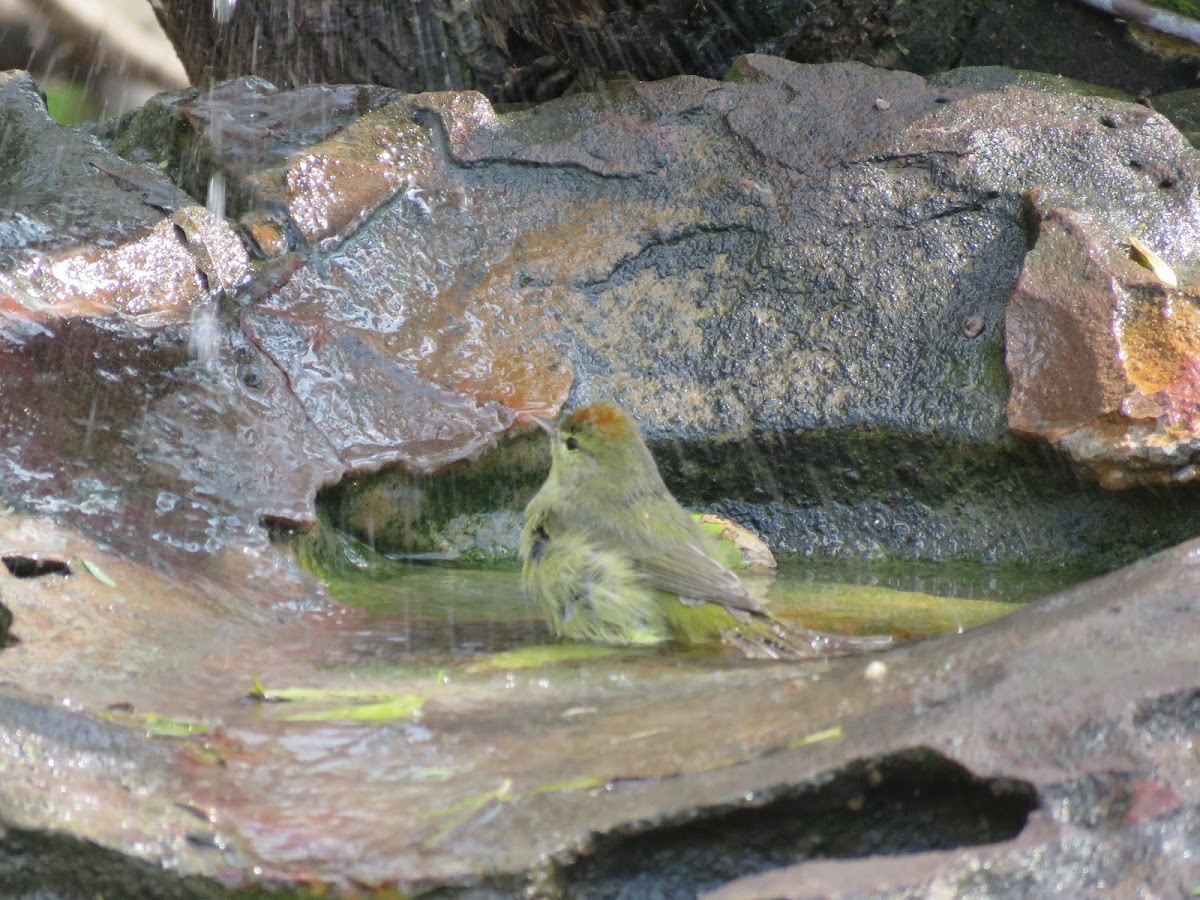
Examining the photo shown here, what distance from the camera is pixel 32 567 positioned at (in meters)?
3.63

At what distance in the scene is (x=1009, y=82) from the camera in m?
6.57

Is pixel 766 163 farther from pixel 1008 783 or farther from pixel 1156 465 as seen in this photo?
pixel 1008 783

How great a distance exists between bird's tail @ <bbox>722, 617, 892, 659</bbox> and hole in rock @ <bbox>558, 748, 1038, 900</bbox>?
1.42 m

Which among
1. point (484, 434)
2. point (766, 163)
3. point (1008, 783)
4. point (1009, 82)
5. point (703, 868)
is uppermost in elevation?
point (1009, 82)

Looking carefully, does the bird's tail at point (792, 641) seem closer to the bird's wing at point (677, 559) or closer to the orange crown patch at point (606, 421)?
the bird's wing at point (677, 559)

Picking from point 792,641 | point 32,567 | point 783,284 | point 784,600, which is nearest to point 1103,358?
point 783,284

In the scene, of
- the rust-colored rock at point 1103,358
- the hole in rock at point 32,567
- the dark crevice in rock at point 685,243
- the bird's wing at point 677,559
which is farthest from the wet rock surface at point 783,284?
the hole in rock at point 32,567

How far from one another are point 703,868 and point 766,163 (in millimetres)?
4068

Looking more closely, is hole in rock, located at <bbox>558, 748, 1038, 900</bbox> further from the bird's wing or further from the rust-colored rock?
the rust-colored rock

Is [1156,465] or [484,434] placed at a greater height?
[1156,465]

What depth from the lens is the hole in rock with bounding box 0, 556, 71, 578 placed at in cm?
360

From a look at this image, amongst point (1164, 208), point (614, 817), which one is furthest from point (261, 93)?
point (614, 817)

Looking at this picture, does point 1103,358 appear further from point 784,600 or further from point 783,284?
point 784,600

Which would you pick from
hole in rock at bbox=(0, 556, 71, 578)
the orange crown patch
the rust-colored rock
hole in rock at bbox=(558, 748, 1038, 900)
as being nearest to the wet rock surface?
the rust-colored rock
